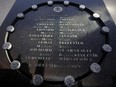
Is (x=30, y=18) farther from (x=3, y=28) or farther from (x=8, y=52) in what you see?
(x=8, y=52)

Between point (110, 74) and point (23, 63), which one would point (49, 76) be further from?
point (110, 74)

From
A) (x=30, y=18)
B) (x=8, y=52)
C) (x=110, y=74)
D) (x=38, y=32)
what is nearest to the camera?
(x=110, y=74)

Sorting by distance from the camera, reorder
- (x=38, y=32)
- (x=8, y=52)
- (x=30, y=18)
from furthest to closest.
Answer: (x=30, y=18)
(x=38, y=32)
(x=8, y=52)

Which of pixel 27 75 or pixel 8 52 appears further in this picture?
pixel 8 52

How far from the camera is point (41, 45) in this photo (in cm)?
130

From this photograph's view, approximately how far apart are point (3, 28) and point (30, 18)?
0.25 metres

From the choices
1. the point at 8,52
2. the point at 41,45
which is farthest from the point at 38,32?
the point at 8,52

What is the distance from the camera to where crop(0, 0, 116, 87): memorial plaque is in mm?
1132

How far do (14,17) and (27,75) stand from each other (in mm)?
618

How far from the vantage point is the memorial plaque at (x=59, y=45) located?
113 cm

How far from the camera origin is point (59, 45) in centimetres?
129

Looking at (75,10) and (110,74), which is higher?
(75,10)

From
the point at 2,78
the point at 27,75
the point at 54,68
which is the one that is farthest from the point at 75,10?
the point at 2,78

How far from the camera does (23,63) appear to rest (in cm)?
121
